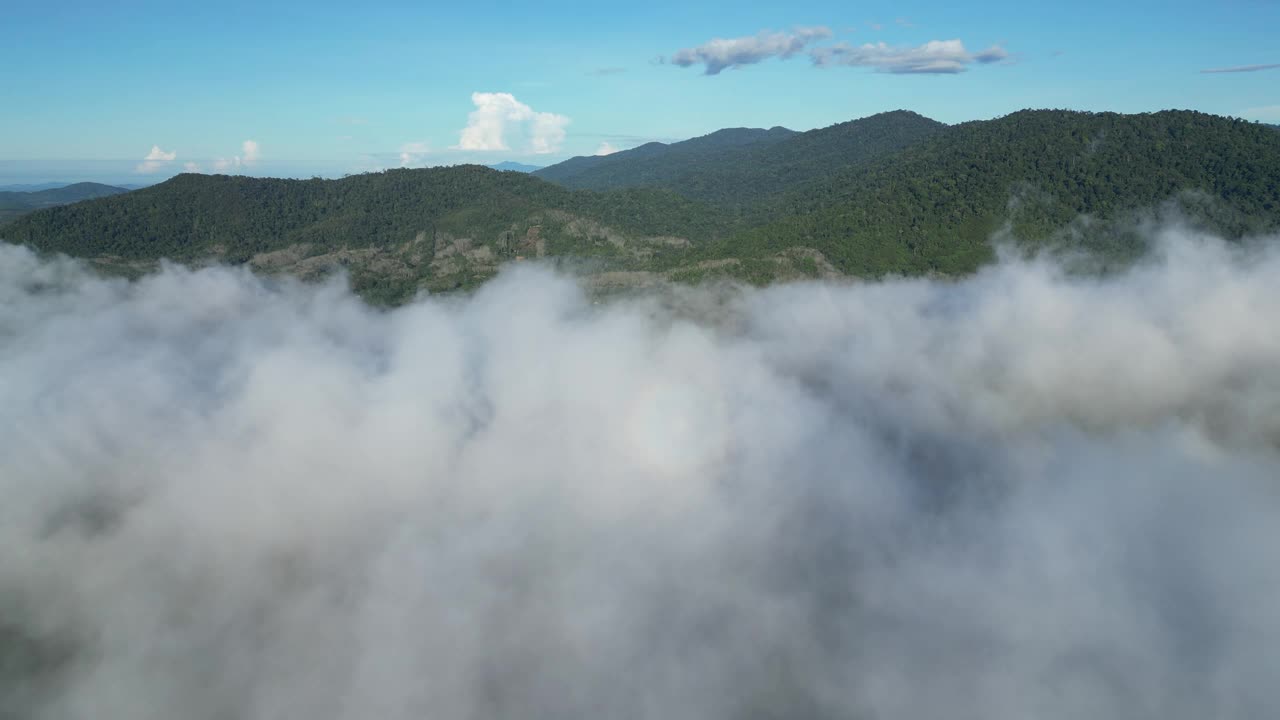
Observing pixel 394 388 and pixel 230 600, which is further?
pixel 394 388

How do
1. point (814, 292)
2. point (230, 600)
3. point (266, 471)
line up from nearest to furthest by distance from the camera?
1. point (230, 600)
2. point (266, 471)
3. point (814, 292)

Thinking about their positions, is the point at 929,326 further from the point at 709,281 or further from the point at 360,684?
the point at 360,684

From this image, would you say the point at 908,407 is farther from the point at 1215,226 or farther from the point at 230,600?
the point at 230,600

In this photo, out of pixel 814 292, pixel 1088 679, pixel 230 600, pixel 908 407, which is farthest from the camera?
Result: pixel 814 292

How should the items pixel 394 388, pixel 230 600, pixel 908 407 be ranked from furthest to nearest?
pixel 908 407 < pixel 394 388 < pixel 230 600

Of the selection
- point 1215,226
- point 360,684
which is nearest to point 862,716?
point 360,684

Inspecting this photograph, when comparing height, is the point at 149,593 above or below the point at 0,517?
below

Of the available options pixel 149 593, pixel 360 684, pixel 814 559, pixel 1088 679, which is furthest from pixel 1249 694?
pixel 149 593

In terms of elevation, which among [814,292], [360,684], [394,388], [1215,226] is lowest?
[360,684]

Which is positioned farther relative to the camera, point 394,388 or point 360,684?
point 394,388
